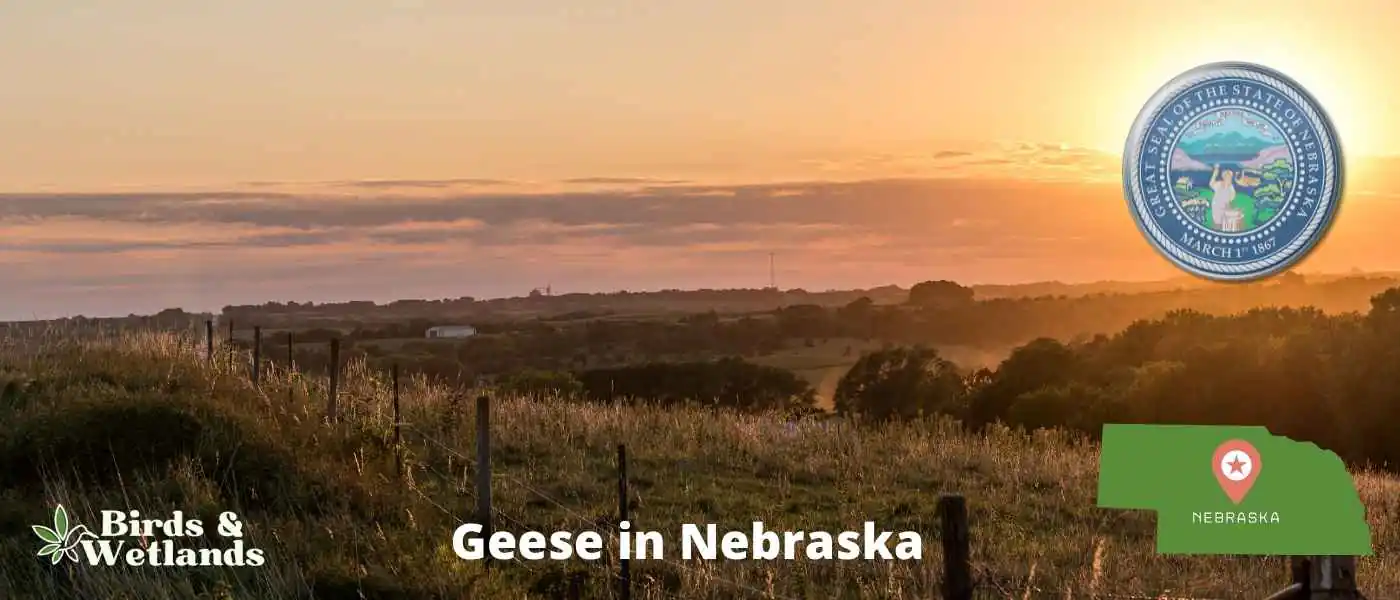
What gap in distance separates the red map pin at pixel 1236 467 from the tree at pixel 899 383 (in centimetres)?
4017

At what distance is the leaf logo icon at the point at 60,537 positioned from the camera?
9602mm

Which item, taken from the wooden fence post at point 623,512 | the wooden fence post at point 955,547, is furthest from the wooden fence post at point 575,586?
the wooden fence post at point 955,547

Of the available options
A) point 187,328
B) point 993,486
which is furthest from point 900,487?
point 187,328

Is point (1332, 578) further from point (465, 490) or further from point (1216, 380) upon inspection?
point (1216, 380)

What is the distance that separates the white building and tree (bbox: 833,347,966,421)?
20.2 meters

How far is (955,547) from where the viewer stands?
529 cm

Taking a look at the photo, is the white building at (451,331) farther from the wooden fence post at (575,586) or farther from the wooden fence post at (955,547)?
the wooden fence post at (955,547)

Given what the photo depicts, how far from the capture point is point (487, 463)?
10156 millimetres

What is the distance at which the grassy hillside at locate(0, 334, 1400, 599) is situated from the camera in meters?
9.27

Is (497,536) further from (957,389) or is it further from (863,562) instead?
(957,389)

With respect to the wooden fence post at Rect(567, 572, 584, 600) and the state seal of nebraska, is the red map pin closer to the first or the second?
the state seal of nebraska

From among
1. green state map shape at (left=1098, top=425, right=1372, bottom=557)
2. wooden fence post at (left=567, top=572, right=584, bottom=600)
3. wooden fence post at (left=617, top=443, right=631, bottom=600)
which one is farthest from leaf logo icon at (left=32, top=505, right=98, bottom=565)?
green state map shape at (left=1098, top=425, right=1372, bottom=557)

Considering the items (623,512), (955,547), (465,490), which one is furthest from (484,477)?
(955,547)

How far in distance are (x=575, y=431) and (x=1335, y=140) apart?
1271 cm
